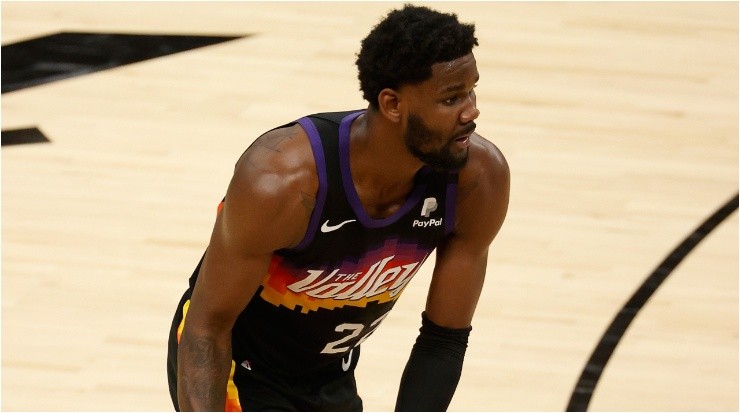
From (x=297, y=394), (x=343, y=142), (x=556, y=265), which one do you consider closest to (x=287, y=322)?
(x=297, y=394)

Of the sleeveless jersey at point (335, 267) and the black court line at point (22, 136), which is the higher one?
the sleeveless jersey at point (335, 267)

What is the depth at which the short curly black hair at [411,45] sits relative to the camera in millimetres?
2065

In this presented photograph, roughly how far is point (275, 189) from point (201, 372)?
372 mm

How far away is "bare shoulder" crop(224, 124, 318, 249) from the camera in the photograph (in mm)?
2172

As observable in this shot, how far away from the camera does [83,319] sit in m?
4.09

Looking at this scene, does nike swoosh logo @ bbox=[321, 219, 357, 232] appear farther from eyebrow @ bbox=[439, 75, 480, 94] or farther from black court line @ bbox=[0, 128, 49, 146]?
black court line @ bbox=[0, 128, 49, 146]

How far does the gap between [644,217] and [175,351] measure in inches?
108

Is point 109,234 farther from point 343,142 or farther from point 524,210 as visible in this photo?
point 343,142

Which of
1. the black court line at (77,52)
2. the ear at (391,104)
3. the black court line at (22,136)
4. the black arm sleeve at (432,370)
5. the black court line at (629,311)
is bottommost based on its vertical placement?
the black court line at (629,311)

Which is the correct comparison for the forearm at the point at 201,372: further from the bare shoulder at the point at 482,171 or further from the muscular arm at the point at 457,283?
the bare shoulder at the point at 482,171

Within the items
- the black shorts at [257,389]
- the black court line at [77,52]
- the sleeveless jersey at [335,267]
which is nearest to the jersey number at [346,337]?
the sleeveless jersey at [335,267]

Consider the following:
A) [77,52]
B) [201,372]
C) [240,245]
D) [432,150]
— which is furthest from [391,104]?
[77,52]

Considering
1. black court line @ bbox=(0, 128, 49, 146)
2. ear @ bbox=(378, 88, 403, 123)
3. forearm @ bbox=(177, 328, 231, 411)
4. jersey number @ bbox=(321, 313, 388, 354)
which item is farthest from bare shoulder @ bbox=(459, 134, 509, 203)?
black court line @ bbox=(0, 128, 49, 146)

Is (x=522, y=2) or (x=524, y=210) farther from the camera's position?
(x=522, y=2)
